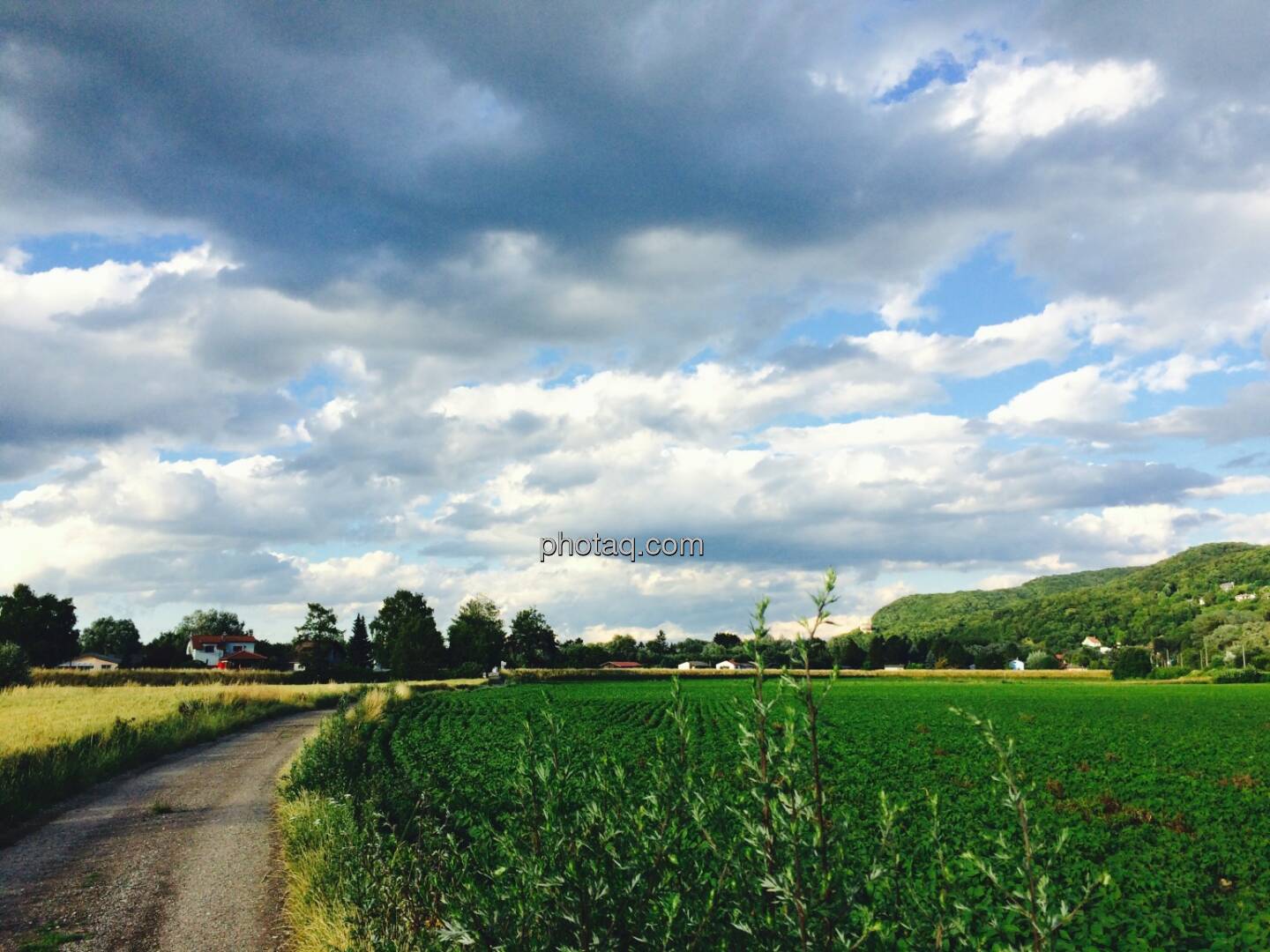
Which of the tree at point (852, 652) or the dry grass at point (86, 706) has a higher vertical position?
the dry grass at point (86, 706)

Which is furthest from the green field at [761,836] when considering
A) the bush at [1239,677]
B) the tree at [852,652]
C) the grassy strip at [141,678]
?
the tree at [852,652]

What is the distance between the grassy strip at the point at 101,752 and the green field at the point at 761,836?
241 inches

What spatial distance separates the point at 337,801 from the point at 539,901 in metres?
12.4

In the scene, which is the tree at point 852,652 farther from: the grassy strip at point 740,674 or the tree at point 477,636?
the tree at point 477,636

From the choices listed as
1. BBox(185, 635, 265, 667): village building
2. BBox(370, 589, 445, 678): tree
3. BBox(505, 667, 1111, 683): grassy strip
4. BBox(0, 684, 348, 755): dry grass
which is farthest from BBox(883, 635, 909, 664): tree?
BBox(0, 684, 348, 755): dry grass

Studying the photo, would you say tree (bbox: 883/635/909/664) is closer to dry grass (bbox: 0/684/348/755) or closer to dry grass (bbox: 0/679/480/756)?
dry grass (bbox: 0/679/480/756)

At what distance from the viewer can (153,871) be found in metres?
14.1

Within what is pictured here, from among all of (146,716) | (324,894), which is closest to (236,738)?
(146,716)

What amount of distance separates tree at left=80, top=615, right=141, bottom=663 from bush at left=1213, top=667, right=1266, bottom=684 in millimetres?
170762

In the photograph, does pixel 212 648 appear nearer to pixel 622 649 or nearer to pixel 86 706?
pixel 622 649

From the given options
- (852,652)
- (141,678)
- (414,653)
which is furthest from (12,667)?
(852,652)

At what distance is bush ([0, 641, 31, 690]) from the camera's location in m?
54.3

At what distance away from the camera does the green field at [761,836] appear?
4246mm

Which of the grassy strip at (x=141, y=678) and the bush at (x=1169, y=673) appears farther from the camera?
the bush at (x=1169, y=673)
